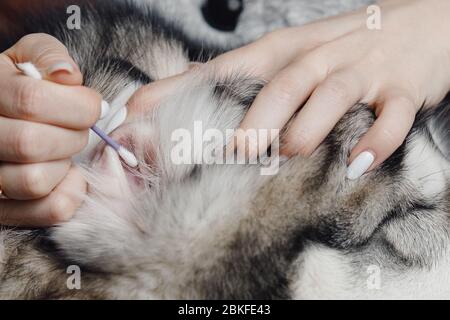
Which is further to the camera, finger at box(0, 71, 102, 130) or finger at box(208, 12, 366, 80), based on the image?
finger at box(208, 12, 366, 80)

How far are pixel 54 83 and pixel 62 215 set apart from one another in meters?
0.14

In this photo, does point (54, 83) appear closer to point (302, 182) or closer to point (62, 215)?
point (62, 215)

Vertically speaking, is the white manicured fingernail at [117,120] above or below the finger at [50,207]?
above

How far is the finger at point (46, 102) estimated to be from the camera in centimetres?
59

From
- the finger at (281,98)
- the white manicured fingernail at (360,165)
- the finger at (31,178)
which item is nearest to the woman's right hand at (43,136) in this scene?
the finger at (31,178)

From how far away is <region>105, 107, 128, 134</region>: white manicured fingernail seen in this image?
678 mm

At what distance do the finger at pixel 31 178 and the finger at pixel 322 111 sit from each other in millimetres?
253

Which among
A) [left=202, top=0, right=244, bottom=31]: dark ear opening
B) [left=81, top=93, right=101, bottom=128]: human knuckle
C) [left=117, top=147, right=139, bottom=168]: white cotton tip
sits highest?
[left=202, top=0, right=244, bottom=31]: dark ear opening

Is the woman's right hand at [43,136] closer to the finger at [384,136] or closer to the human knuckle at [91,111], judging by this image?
the human knuckle at [91,111]
